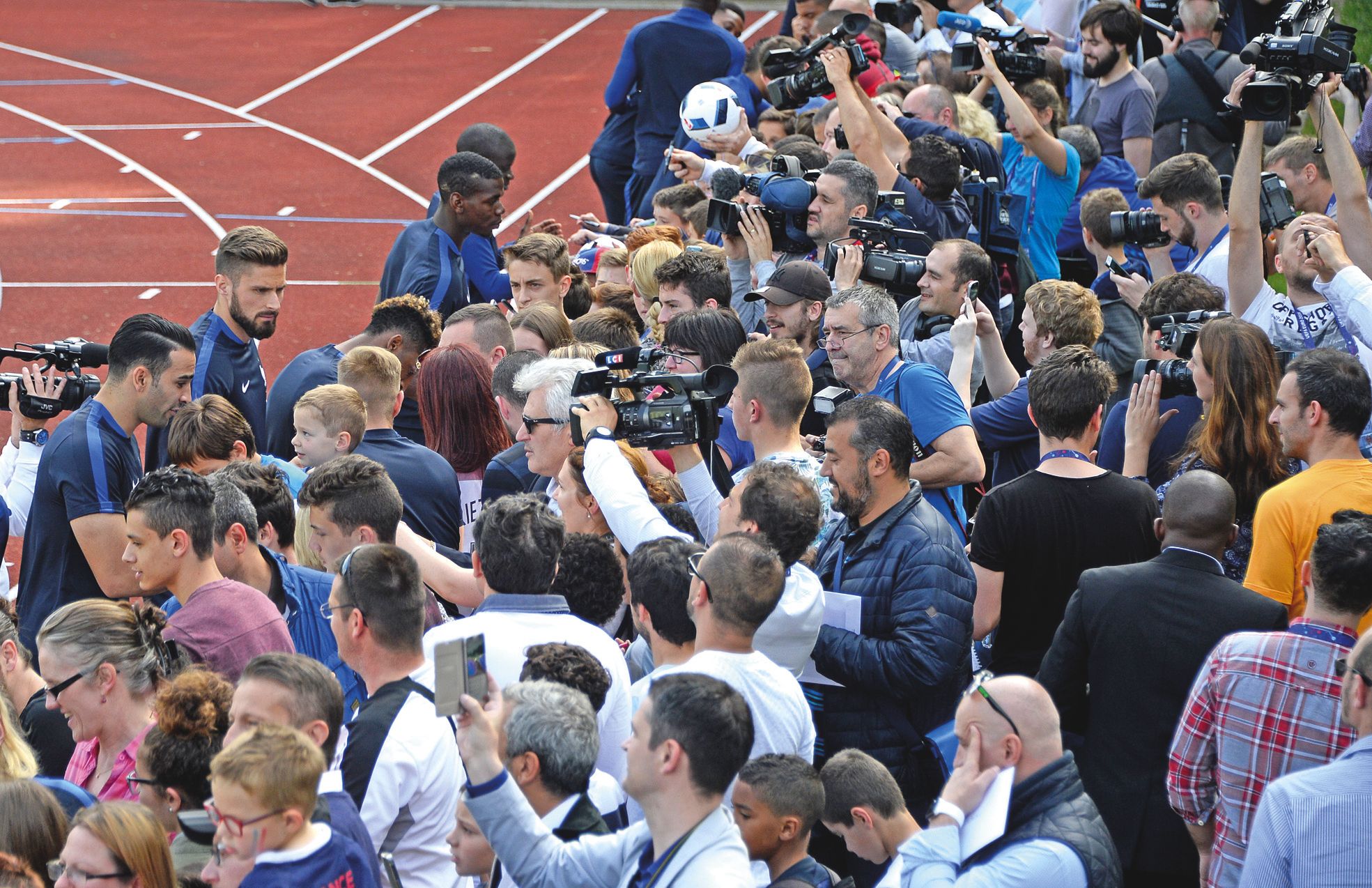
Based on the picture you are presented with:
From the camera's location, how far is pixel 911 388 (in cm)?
551

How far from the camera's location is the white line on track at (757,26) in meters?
21.0

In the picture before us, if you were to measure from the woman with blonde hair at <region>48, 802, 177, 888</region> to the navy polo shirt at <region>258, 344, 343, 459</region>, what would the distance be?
3.38 m

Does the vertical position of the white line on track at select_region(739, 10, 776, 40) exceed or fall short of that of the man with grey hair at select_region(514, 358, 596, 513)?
it exceeds it

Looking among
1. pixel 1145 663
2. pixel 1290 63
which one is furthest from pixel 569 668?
pixel 1290 63

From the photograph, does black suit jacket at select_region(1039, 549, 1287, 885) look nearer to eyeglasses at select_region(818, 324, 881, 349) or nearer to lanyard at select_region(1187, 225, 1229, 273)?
eyeglasses at select_region(818, 324, 881, 349)

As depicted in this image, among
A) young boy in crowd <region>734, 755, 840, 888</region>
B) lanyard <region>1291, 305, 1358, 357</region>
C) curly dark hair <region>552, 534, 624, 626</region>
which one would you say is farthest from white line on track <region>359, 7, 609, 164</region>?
young boy in crowd <region>734, 755, 840, 888</region>

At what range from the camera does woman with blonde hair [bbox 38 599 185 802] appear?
416cm

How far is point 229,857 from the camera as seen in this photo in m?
3.20

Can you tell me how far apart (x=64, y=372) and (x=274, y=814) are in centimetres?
395

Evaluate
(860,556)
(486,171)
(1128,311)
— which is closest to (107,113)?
(486,171)

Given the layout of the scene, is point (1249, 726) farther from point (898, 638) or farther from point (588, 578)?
point (588, 578)

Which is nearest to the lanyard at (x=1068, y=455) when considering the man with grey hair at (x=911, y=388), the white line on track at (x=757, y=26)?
the man with grey hair at (x=911, y=388)

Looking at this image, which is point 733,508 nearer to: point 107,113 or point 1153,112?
point 1153,112

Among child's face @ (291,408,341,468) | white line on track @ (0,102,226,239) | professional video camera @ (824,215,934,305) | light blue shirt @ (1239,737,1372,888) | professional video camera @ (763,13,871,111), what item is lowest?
white line on track @ (0,102,226,239)
